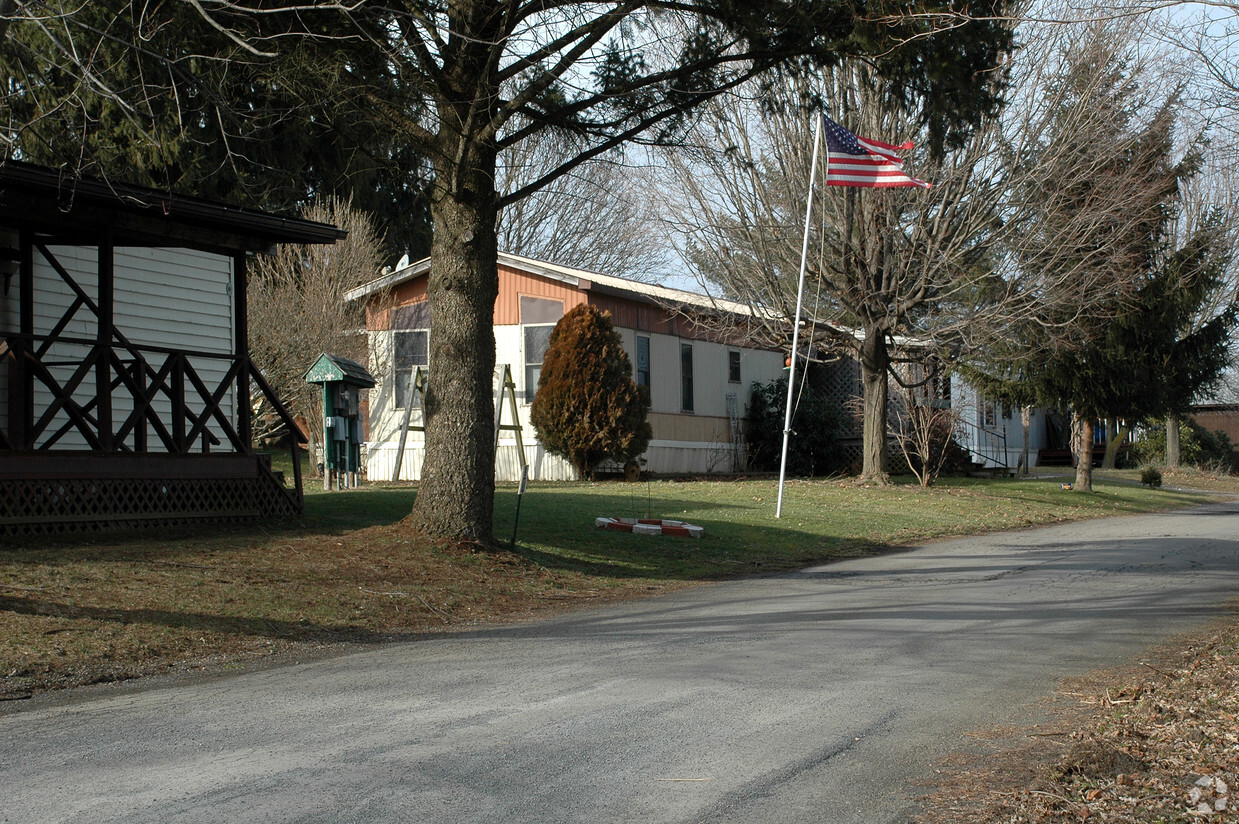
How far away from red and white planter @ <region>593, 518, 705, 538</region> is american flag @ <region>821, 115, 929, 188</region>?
673 cm

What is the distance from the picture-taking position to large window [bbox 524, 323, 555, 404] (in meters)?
25.0

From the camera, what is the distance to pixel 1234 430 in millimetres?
60750

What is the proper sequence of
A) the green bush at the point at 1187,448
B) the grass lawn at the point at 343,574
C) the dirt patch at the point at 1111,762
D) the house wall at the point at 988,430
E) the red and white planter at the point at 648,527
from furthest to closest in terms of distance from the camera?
the green bush at the point at 1187,448, the house wall at the point at 988,430, the red and white planter at the point at 648,527, the grass lawn at the point at 343,574, the dirt patch at the point at 1111,762

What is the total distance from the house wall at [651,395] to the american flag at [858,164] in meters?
7.97

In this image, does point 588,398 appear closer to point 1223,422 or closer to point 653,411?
point 653,411

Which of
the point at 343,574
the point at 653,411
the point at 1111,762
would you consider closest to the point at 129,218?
the point at 343,574

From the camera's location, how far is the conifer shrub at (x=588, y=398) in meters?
23.2

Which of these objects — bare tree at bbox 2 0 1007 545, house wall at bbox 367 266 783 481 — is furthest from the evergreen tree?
house wall at bbox 367 266 783 481

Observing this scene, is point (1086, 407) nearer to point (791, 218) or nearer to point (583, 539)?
point (791, 218)

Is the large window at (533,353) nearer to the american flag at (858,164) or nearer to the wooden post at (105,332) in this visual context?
the american flag at (858,164)

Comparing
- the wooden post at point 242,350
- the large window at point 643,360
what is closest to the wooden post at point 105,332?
the wooden post at point 242,350

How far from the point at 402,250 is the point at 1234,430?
48.5 meters

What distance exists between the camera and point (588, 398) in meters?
23.1

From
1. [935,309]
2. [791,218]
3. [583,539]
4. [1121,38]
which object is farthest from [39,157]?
[1121,38]
